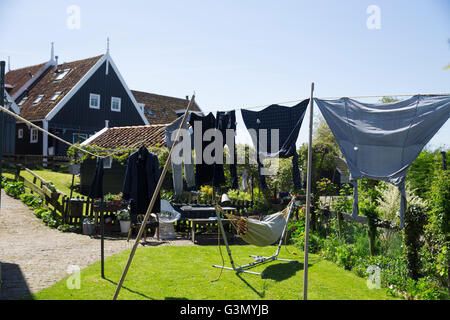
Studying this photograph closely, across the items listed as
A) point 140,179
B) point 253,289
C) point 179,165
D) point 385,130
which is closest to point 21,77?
point 179,165

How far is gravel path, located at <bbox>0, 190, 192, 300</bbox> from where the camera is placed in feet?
21.8

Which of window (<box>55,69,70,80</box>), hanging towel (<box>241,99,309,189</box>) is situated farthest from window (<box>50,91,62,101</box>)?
hanging towel (<box>241,99,309,189</box>)

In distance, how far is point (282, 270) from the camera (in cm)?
802

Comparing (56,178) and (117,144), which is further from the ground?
(117,144)

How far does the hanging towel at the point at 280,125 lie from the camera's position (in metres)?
7.07

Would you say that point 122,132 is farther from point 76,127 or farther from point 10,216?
point 76,127

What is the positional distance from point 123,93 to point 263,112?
23.2 m

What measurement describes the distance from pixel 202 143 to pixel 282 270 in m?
3.11

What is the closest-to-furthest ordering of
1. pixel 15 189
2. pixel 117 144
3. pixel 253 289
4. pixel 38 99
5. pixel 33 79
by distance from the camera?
pixel 253 289, pixel 15 189, pixel 117 144, pixel 38 99, pixel 33 79

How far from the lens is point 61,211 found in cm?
1248

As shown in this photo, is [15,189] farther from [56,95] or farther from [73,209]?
[56,95]

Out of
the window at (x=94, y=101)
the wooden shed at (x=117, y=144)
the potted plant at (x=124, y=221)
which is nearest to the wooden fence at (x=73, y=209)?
the potted plant at (x=124, y=221)

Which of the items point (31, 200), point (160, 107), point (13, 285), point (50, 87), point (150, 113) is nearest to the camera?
point (13, 285)

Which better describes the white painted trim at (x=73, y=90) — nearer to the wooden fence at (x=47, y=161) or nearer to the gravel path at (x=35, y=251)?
the wooden fence at (x=47, y=161)
